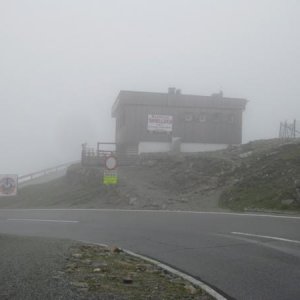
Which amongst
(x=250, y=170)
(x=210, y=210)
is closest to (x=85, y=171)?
(x=250, y=170)

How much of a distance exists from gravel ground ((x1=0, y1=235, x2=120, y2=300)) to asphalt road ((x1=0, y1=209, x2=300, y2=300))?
85.2 inches

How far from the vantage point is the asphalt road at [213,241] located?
8664 millimetres

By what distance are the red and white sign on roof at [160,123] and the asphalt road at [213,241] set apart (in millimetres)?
22855

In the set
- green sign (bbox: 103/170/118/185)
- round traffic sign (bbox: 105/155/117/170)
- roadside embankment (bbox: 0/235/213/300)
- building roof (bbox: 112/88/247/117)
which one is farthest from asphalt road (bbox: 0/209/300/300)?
building roof (bbox: 112/88/247/117)

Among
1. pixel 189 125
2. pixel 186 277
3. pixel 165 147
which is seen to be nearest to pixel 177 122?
pixel 189 125

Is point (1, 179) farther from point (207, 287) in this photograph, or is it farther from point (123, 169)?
point (207, 287)

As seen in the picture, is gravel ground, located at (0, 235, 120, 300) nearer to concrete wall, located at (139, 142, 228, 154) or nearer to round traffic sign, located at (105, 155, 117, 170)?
round traffic sign, located at (105, 155, 117, 170)

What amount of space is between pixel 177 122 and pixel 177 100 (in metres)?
1.83

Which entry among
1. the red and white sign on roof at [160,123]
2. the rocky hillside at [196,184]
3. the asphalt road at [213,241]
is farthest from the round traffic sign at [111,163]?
the red and white sign on roof at [160,123]

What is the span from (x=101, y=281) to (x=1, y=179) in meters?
22.7

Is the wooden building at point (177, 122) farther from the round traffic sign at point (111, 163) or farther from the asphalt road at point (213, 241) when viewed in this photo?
the asphalt road at point (213, 241)

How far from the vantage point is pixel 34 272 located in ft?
27.4

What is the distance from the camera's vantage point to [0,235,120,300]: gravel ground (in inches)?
276

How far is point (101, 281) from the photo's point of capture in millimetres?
8250
